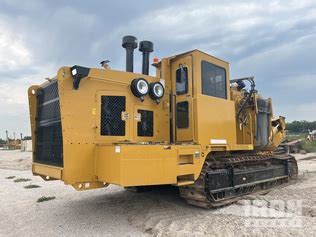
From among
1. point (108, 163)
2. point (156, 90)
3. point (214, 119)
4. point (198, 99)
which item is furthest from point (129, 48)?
point (108, 163)

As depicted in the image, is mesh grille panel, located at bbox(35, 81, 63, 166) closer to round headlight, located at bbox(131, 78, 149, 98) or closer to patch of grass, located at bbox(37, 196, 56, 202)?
round headlight, located at bbox(131, 78, 149, 98)

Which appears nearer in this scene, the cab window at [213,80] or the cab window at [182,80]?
the cab window at [182,80]

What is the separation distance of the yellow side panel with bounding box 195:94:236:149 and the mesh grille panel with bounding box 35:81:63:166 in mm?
3006

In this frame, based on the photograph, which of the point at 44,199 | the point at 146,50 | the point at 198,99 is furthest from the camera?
the point at 44,199

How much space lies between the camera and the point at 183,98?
7.81 metres

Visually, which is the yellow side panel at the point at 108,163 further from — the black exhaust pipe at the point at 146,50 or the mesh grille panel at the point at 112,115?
the black exhaust pipe at the point at 146,50

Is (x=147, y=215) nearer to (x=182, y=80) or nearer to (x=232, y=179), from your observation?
(x=232, y=179)

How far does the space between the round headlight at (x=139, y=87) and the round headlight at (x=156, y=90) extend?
180 millimetres

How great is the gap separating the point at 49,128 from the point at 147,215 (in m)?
2.82

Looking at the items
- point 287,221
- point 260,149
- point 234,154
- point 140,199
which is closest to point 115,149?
point 140,199

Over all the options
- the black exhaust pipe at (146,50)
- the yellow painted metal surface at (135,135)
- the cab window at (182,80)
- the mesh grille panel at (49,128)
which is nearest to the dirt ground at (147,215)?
the yellow painted metal surface at (135,135)

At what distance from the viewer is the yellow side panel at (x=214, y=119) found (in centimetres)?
758

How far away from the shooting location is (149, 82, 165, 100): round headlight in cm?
757

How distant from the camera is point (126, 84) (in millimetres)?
7305
